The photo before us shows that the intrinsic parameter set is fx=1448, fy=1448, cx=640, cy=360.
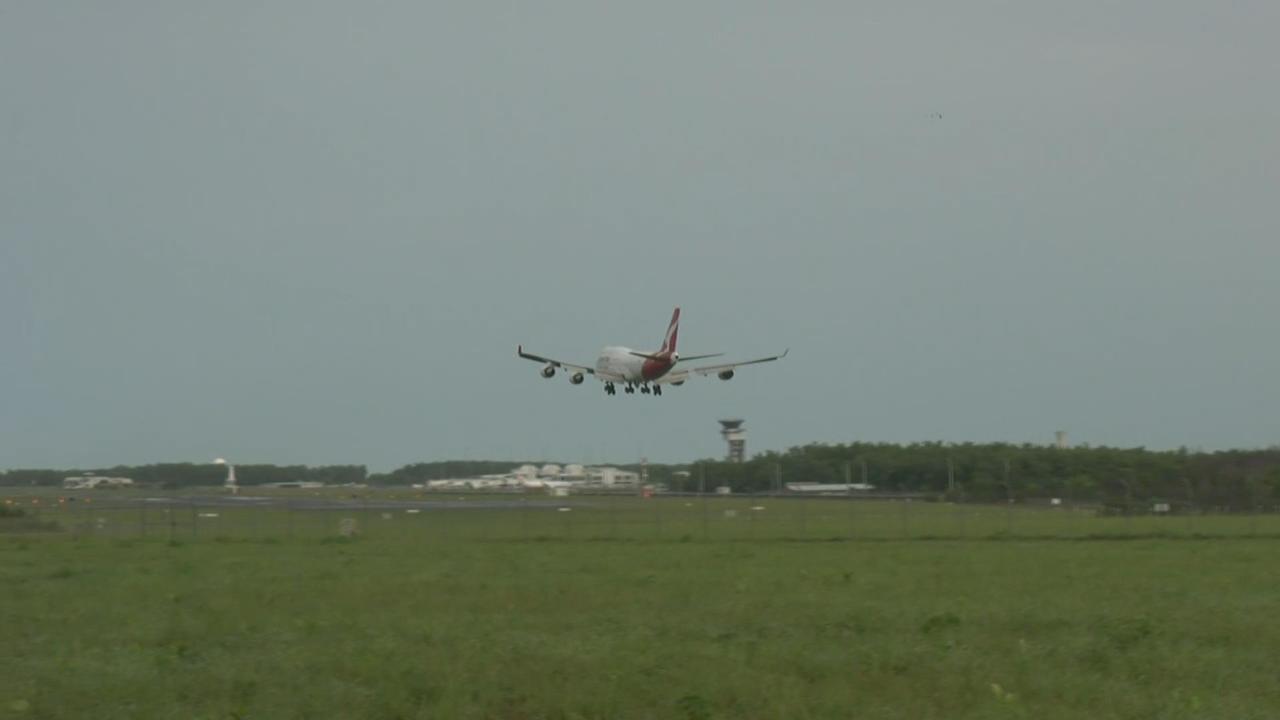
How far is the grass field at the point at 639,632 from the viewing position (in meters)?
15.2

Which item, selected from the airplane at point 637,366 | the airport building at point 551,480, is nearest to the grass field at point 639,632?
the airplane at point 637,366

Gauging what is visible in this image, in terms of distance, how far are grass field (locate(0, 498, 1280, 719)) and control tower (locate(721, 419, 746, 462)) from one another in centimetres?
5621

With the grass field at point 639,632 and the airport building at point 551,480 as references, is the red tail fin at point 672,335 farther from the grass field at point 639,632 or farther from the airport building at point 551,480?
the airport building at point 551,480

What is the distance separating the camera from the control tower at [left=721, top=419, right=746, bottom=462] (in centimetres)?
9744

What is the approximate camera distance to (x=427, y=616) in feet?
73.0

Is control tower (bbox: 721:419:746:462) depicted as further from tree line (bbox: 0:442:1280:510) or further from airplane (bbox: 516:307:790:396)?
airplane (bbox: 516:307:790:396)

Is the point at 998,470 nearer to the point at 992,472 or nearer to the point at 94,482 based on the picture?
the point at 992,472

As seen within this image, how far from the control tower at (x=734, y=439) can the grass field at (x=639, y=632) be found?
56.2 meters

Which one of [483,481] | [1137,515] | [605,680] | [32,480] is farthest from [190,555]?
[32,480]

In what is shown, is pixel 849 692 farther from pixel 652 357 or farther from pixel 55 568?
pixel 652 357

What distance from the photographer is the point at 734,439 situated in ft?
Result: 323

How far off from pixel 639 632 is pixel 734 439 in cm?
7867

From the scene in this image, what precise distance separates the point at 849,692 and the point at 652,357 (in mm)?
35351

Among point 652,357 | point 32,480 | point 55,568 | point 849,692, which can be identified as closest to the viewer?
point 849,692
